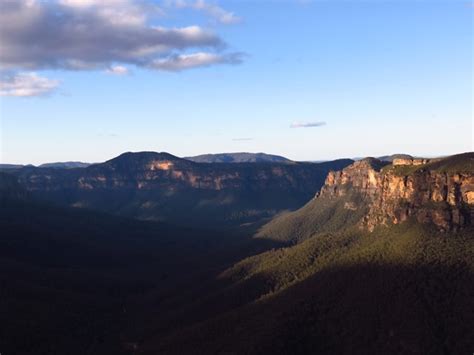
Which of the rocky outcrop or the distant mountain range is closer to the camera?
→ the distant mountain range


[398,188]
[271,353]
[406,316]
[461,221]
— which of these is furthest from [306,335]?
[398,188]

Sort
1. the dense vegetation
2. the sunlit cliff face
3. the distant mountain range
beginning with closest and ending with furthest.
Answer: the dense vegetation, the distant mountain range, the sunlit cliff face

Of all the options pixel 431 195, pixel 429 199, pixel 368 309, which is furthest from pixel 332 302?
pixel 431 195

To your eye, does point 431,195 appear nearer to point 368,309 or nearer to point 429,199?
point 429,199

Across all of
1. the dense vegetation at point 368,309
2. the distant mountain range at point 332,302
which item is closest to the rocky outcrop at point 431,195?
the distant mountain range at point 332,302

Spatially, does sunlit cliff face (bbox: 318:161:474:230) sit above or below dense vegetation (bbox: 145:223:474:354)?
above

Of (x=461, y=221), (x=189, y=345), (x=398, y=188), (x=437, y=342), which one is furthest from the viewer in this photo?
(x=398, y=188)

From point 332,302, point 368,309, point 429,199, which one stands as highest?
point 429,199

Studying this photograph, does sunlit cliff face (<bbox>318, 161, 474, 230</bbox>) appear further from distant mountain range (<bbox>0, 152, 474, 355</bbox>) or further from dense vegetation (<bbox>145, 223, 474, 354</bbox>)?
dense vegetation (<bbox>145, 223, 474, 354</bbox>)

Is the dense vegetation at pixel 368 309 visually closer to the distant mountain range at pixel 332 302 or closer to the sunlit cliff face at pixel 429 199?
the distant mountain range at pixel 332 302

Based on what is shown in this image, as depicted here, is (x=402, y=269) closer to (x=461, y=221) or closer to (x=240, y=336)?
(x=461, y=221)

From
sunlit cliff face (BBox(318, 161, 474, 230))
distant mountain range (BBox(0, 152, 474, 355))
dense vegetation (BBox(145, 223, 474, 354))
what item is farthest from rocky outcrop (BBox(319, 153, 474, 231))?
dense vegetation (BBox(145, 223, 474, 354))
